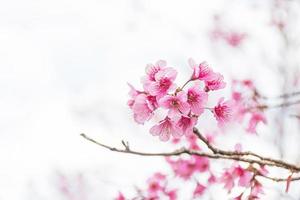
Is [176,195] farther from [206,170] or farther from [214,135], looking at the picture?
[214,135]

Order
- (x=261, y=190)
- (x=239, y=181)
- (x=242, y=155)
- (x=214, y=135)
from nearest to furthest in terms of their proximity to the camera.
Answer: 1. (x=242, y=155)
2. (x=261, y=190)
3. (x=239, y=181)
4. (x=214, y=135)

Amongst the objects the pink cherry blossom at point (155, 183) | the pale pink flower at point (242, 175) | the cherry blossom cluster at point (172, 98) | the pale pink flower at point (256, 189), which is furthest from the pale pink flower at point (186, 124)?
the pink cherry blossom at point (155, 183)

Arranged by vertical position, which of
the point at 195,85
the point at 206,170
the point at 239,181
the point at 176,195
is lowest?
the point at 176,195

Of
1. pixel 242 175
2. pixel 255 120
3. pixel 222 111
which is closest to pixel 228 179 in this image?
pixel 242 175

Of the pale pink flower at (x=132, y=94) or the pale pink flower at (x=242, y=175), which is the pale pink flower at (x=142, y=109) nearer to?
the pale pink flower at (x=132, y=94)

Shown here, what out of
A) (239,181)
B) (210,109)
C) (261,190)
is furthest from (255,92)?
(210,109)

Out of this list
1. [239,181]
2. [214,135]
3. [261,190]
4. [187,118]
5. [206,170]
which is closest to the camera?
[187,118]
